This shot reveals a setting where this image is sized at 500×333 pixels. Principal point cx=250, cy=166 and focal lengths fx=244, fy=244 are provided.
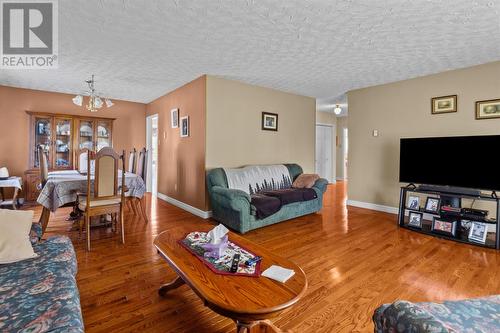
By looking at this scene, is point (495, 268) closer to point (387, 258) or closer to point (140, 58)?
point (387, 258)

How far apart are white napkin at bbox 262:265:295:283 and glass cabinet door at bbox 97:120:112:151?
536 cm

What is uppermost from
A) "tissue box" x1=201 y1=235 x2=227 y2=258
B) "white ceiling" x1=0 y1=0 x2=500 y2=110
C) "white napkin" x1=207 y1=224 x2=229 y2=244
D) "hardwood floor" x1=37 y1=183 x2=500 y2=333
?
"white ceiling" x1=0 y1=0 x2=500 y2=110

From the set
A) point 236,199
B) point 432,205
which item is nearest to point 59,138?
point 236,199

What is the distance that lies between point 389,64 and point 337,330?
139 inches

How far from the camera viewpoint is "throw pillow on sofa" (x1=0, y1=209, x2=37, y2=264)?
1459 millimetres

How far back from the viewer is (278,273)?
137 cm

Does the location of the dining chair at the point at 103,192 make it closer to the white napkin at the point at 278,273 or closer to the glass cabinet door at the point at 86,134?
the white napkin at the point at 278,273

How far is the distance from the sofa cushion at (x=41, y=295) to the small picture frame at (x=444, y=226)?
13.0ft

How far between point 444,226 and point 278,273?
120 inches

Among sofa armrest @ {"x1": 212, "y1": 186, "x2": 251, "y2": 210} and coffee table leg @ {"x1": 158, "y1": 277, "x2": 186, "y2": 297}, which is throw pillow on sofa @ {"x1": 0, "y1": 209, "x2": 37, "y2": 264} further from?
sofa armrest @ {"x1": 212, "y1": 186, "x2": 251, "y2": 210}

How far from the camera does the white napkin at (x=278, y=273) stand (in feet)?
4.30

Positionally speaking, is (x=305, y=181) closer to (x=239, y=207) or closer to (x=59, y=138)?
(x=239, y=207)

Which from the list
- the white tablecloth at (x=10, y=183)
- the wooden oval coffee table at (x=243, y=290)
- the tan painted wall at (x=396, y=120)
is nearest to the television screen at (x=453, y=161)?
the tan painted wall at (x=396, y=120)

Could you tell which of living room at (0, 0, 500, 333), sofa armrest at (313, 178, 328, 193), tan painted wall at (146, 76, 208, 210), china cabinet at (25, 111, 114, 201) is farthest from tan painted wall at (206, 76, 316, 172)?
china cabinet at (25, 111, 114, 201)
